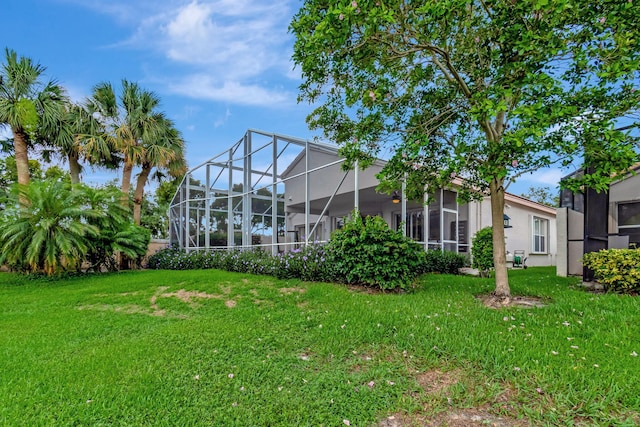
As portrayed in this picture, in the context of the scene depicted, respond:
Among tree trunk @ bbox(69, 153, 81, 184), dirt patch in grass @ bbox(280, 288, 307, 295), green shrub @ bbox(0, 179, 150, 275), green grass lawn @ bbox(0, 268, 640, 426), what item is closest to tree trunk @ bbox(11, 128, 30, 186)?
tree trunk @ bbox(69, 153, 81, 184)

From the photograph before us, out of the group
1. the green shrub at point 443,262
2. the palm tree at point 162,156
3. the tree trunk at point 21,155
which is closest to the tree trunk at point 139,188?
the palm tree at point 162,156

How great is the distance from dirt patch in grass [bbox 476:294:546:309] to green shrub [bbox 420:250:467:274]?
3.86 m

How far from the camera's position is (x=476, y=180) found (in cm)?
637

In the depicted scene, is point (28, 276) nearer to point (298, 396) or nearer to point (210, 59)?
point (210, 59)

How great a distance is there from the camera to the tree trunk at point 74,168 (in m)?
13.5

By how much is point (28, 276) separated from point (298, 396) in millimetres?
12114

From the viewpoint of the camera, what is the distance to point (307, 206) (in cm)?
939

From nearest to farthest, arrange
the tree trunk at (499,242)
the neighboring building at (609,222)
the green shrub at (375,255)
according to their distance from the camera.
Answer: the tree trunk at (499,242) < the green shrub at (375,255) < the neighboring building at (609,222)

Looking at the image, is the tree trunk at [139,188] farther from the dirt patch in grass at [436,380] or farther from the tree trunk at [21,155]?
the dirt patch in grass at [436,380]

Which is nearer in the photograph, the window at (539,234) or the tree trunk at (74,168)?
the tree trunk at (74,168)

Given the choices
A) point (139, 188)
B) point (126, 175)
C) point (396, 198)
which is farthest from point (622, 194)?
point (139, 188)

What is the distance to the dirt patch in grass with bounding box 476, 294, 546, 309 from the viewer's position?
16.5 feet

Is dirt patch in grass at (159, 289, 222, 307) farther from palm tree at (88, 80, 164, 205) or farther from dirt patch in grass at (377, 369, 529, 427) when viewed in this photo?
palm tree at (88, 80, 164, 205)

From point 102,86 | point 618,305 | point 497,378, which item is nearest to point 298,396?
point 497,378
